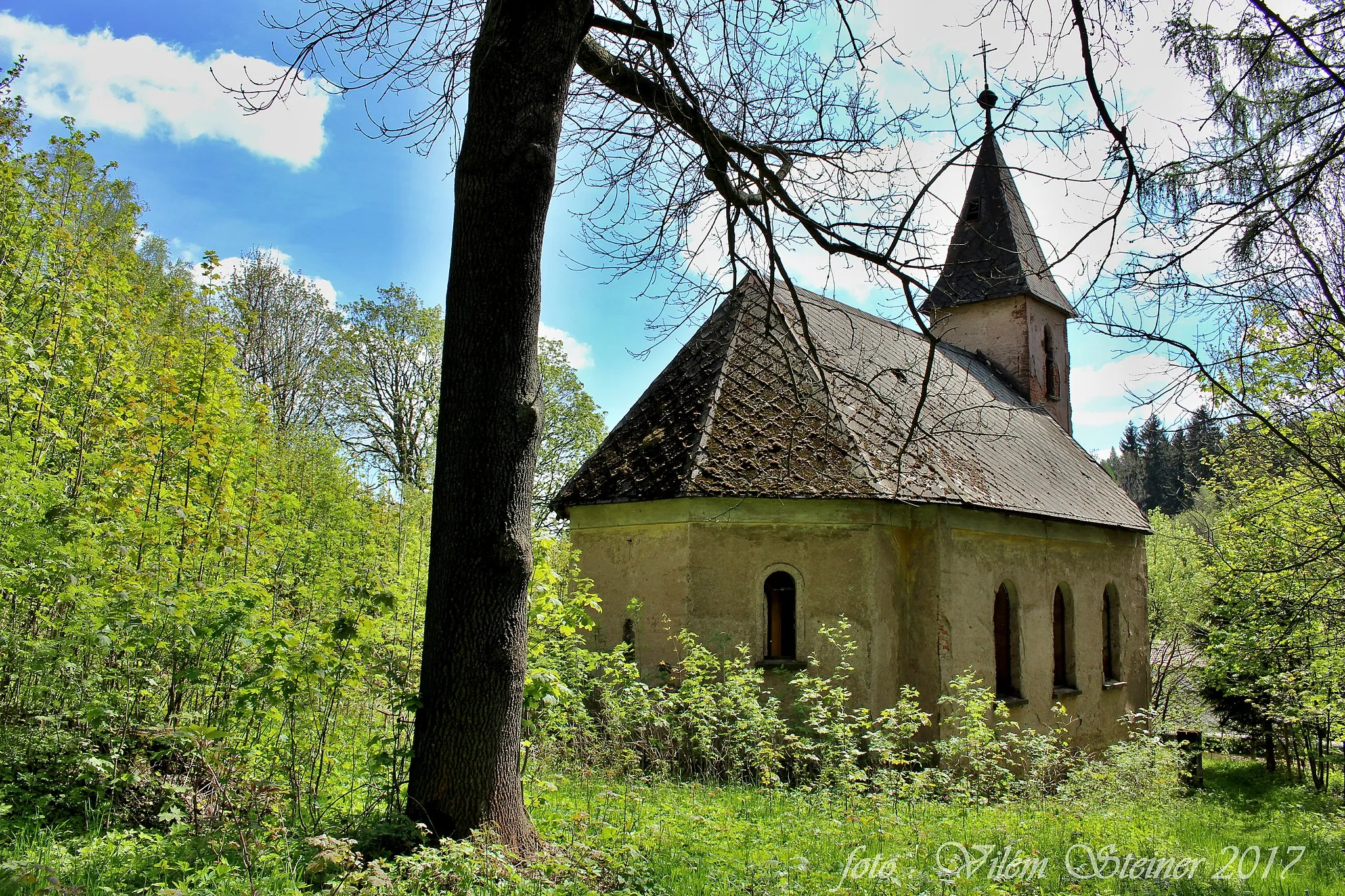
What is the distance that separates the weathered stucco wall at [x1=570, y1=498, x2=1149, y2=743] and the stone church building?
0.08ft

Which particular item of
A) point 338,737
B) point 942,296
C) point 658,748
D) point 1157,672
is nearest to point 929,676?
point 658,748

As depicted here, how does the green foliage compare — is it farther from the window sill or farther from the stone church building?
the window sill

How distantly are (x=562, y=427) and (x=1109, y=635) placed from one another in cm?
1664

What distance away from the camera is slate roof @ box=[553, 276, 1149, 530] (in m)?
11.4

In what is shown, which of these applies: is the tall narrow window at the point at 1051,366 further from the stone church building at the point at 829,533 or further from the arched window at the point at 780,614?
the arched window at the point at 780,614

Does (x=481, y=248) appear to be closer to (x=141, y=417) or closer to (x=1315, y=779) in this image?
(x=141, y=417)

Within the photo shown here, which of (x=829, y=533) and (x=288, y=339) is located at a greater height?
(x=288, y=339)

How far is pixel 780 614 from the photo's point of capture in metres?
11.7

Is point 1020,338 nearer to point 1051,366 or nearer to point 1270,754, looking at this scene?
point 1051,366

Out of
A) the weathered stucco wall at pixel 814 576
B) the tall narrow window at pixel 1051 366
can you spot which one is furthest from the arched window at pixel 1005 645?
the tall narrow window at pixel 1051 366

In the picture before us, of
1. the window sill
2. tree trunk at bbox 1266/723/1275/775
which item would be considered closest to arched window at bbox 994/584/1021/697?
the window sill

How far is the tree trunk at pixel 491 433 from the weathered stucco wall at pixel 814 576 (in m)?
6.15

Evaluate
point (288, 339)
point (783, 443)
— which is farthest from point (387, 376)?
point (783, 443)

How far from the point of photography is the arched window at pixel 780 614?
11633 millimetres
